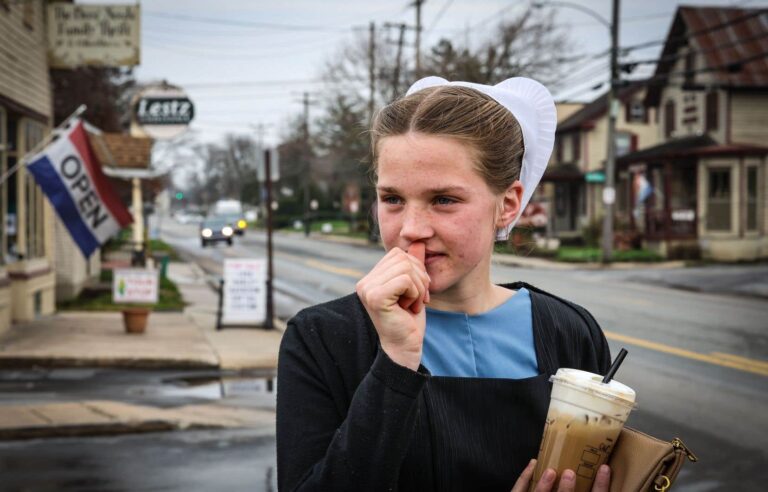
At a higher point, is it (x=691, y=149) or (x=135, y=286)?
(x=691, y=149)

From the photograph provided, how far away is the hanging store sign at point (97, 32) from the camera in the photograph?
52.9 ft

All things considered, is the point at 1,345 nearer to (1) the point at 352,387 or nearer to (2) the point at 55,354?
(2) the point at 55,354

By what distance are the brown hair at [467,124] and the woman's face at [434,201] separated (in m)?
0.02

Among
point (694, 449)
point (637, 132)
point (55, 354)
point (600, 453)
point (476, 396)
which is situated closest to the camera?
point (600, 453)

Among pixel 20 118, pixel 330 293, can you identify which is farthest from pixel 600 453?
pixel 330 293

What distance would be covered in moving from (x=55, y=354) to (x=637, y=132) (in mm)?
40991

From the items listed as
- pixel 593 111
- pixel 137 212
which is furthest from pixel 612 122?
pixel 593 111

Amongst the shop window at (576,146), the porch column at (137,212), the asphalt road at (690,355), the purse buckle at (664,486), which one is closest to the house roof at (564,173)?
the shop window at (576,146)

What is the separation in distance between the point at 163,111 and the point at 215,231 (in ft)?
98.1

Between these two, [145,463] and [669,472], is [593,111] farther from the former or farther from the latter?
[669,472]

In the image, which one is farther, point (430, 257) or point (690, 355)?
point (690, 355)

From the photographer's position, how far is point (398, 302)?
192 centimetres

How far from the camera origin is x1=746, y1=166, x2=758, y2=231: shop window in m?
34.9

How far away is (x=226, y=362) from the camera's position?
1209 centimetres
